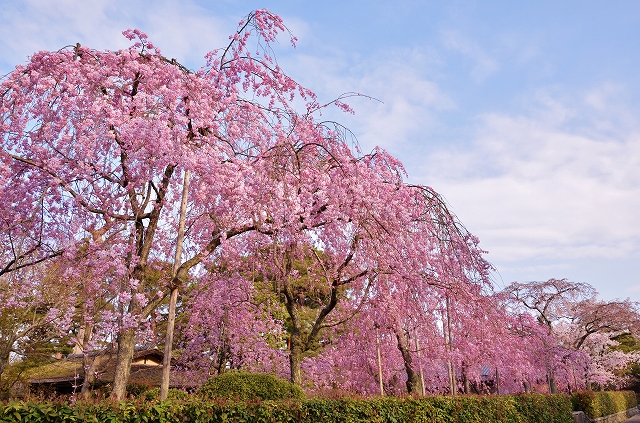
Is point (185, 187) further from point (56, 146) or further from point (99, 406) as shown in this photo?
point (99, 406)

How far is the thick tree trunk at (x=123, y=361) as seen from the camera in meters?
9.77

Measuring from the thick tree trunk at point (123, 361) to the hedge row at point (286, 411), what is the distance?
12.4 ft

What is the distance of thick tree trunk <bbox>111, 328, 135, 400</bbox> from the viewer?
32.0 ft


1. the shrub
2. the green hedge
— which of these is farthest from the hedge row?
the green hedge

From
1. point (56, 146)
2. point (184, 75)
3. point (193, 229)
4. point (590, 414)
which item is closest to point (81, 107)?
point (56, 146)

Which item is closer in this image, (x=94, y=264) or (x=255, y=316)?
(x=94, y=264)

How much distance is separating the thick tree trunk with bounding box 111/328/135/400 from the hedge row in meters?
3.79

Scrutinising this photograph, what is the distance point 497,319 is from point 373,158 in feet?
17.3

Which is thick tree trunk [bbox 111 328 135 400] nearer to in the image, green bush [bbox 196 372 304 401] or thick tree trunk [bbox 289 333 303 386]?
green bush [bbox 196 372 304 401]

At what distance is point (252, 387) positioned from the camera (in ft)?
38.2

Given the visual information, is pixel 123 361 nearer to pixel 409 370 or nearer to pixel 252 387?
pixel 252 387

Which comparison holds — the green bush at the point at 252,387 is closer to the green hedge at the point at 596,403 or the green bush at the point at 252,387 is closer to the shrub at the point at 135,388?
the shrub at the point at 135,388

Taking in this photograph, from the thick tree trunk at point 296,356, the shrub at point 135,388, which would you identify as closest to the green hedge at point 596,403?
the thick tree trunk at point 296,356

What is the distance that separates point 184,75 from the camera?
11.3 m
